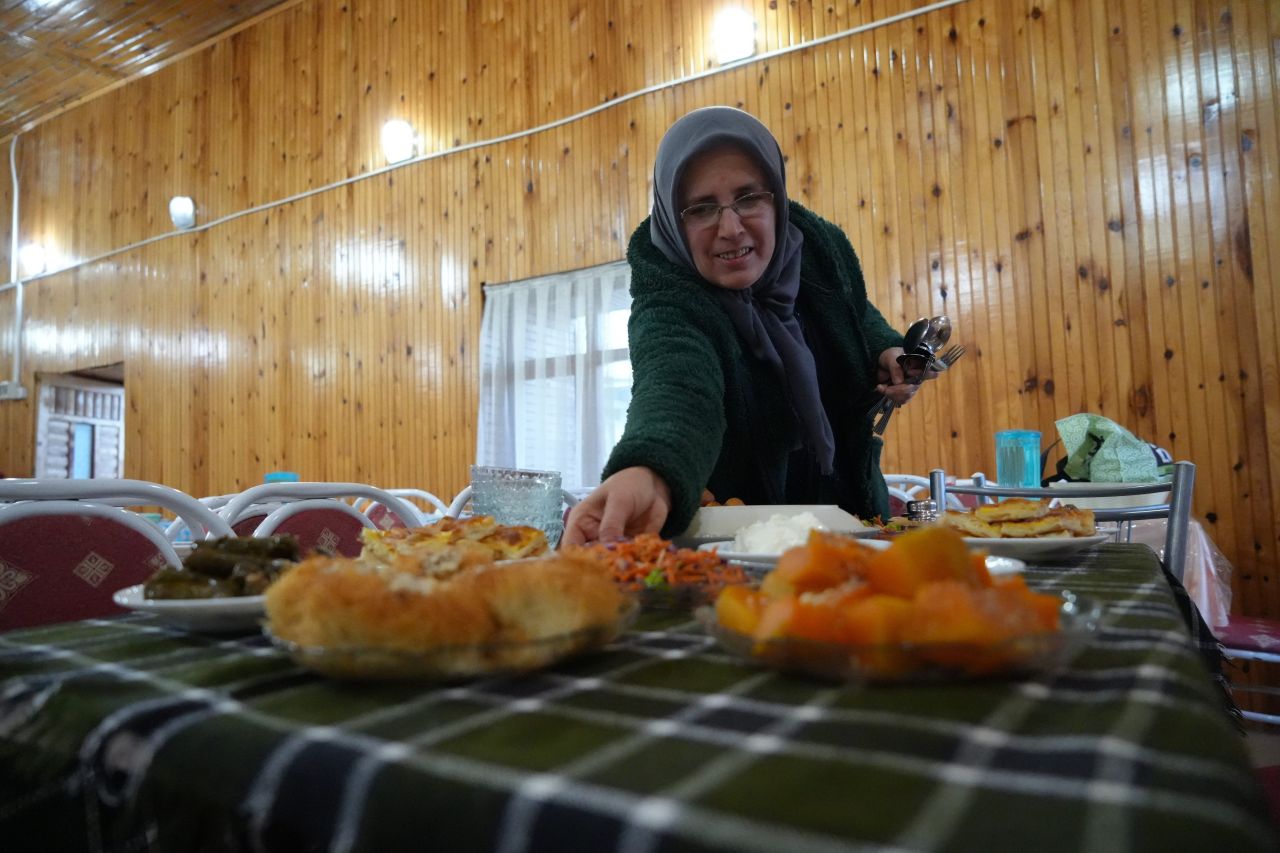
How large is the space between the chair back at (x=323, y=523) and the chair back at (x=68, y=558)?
47 centimetres

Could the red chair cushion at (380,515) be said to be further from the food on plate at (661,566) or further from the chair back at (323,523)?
the food on plate at (661,566)

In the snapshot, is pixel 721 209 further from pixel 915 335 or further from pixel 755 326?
pixel 915 335

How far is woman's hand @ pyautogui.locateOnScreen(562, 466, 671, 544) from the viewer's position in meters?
0.91

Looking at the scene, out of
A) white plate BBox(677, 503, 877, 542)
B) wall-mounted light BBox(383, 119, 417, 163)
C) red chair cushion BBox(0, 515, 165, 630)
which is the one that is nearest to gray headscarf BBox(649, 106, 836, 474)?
white plate BBox(677, 503, 877, 542)

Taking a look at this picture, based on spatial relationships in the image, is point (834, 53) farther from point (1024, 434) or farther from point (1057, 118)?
point (1024, 434)

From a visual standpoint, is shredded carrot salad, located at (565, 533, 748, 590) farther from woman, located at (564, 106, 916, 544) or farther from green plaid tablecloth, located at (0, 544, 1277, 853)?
woman, located at (564, 106, 916, 544)

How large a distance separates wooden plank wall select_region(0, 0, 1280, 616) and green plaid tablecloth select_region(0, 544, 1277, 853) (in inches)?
147

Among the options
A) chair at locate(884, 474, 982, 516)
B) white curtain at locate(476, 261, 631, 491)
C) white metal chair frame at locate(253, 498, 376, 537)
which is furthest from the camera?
white curtain at locate(476, 261, 631, 491)

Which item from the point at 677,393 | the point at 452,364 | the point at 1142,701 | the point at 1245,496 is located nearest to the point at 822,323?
the point at 677,393

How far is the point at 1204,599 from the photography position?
2801 mm

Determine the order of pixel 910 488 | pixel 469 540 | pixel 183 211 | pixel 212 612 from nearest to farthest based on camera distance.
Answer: pixel 212 612, pixel 469 540, pixel 910 488, pixel 183 211

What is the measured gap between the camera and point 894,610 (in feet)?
1.16

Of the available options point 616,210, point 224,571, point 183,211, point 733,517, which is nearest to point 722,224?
point 733,517

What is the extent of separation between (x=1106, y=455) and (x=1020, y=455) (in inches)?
13.0
